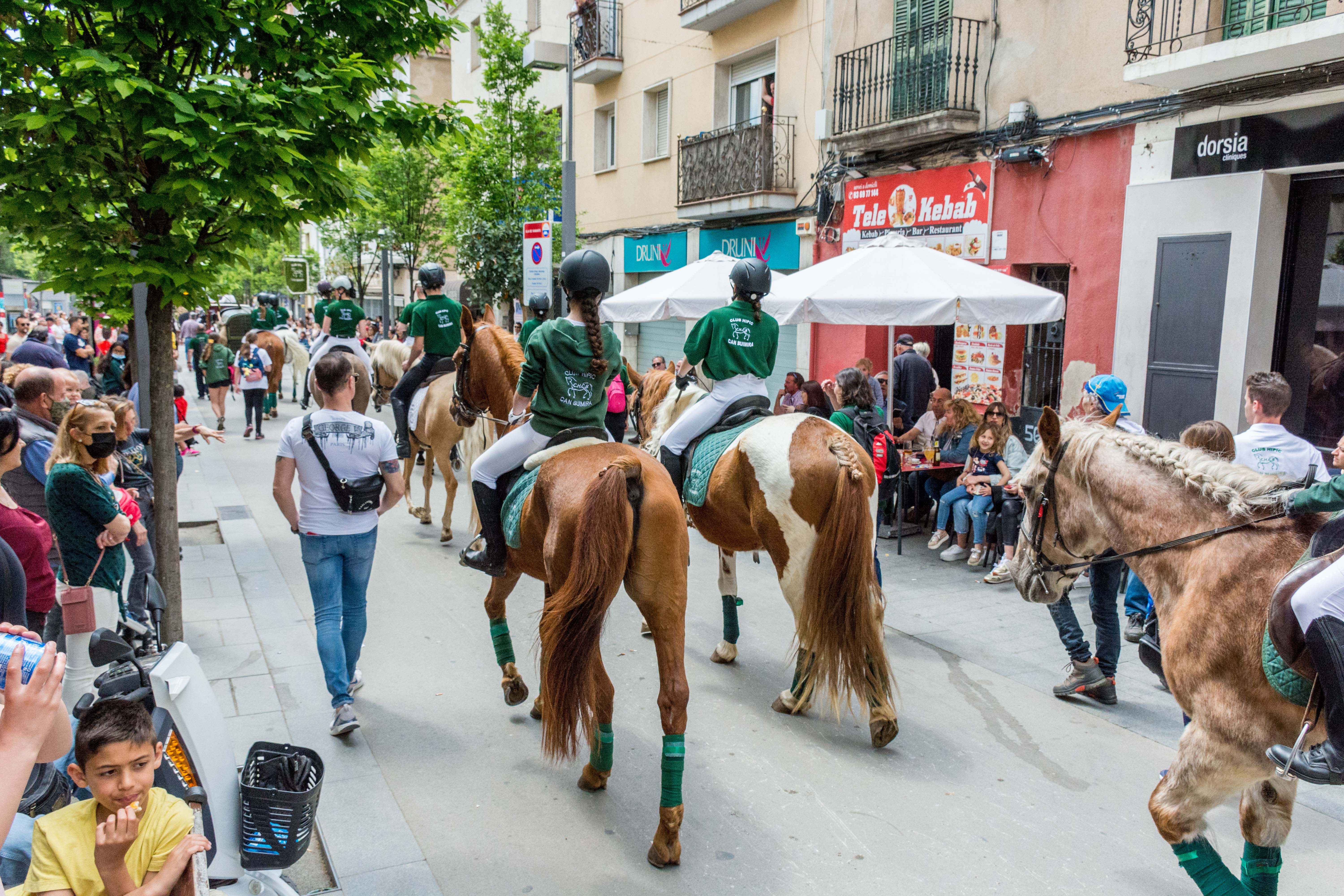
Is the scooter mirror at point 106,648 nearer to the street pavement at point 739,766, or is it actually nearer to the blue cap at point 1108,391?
the street pavement at point 739,766

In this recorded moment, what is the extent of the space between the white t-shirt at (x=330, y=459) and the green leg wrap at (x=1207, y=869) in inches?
149

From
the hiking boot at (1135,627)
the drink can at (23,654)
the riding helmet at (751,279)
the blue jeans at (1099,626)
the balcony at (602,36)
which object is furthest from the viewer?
the balcony at (602,36)

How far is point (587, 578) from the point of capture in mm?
3809

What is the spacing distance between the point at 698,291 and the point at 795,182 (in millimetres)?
6109

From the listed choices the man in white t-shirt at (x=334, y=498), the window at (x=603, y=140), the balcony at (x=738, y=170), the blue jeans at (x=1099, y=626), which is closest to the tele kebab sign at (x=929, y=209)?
the balcony at (x=738, y=170)

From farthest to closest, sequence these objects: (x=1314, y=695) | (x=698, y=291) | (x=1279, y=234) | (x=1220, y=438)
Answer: (x=698, y=291), (x=1279, y=234), (x=1220, y=438), (x=1314, y=695)

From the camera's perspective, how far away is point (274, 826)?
3135 millimetres

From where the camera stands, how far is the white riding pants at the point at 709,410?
234 inches

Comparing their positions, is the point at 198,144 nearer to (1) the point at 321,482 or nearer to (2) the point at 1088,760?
(1) the point at 321,482

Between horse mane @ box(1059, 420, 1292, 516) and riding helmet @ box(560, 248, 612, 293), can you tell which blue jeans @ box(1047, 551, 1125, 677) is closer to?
horse mane @ box(1059, 420, 1292, 516)

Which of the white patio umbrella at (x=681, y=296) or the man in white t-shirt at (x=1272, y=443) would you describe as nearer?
the man in white t-shirt at (x=1272, y=443)

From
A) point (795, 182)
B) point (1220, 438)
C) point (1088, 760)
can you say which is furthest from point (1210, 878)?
point (795, 182)

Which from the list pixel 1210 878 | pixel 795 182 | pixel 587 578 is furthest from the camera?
pixel 795 182

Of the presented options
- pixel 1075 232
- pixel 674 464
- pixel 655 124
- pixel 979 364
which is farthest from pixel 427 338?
pixel 655 124
